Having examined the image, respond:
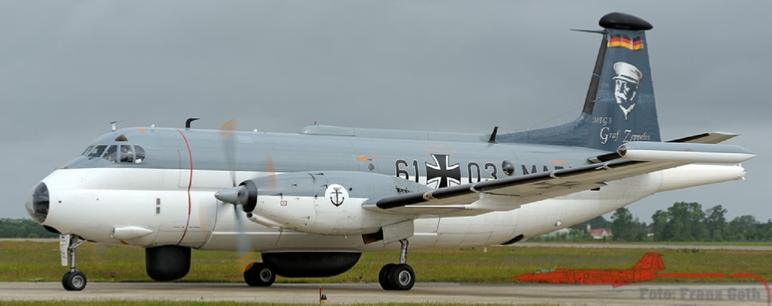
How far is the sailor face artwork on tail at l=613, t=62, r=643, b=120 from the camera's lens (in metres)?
26.6

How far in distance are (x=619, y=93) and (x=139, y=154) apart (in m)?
13.3

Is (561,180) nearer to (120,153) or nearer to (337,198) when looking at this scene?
(337,198)

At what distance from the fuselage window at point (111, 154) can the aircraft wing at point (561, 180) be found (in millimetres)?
5070

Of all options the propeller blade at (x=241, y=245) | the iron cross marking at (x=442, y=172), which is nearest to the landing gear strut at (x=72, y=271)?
the propeller blade at (x=241, y=245)

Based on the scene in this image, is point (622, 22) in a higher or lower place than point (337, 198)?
higher

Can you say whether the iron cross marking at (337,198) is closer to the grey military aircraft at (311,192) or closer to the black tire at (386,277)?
the grey military aircraft at (311,192)

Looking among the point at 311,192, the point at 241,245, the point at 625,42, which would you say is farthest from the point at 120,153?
the point at 625,42

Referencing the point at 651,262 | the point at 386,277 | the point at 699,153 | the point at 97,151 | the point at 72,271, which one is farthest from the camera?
the point at 651,262

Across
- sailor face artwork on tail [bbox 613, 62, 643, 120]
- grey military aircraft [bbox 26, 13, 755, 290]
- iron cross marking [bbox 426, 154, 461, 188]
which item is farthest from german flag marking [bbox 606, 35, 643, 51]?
iron cross marking [bbox 426, 154, 461, 188]

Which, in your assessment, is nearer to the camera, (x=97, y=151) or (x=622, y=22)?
(x=97, y=151)

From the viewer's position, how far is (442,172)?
2261 cm

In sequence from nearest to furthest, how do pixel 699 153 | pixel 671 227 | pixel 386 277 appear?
pixel 699 153, pixel 386 277, pixel 671 227

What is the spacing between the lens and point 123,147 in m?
19.7

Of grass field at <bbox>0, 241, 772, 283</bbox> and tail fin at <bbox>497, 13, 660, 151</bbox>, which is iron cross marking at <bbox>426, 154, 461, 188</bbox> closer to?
grass field at <bbox>0, 241, 772, 283</bbox>
